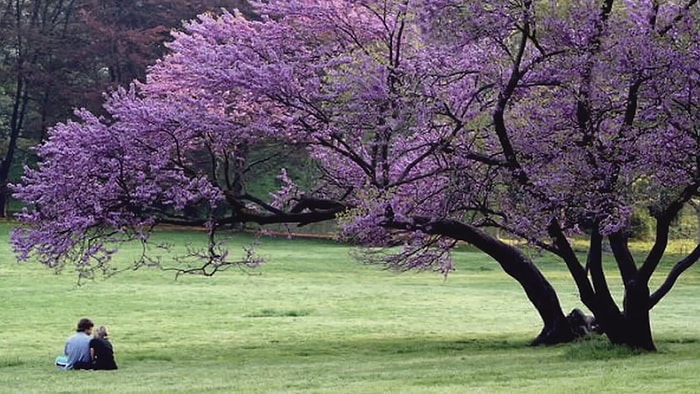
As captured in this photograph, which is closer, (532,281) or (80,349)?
(80,349)

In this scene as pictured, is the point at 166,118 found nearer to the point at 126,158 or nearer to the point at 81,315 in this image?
the point at 126,158

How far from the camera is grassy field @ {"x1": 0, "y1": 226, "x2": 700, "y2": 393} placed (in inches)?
566

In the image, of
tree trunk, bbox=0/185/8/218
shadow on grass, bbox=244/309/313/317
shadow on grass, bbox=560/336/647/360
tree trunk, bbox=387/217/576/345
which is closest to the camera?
shadow on grass, bbox=560/336/647/360

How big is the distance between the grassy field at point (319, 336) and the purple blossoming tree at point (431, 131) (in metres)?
1.90

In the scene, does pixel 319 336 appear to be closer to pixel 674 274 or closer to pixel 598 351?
pixel 598 351

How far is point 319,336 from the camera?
2391 centimetres

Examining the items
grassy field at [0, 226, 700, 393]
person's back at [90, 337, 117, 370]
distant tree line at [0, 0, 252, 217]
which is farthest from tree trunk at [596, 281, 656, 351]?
distant tree line at [0, 0, 252, 217]

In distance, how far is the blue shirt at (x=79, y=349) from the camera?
17.2 meters

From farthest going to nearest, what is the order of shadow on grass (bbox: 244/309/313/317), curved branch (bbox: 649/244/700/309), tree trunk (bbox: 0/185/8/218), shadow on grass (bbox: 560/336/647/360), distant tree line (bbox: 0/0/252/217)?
tree trunk (bbox: 0/185/8/218) → distant tree line (bbox: 0/0/252/217) → shadow on grass (bbox: 244/309/313/317) → curved branch (bbox: 649/244/700/309) → shadow on grass (bbox: 560/336/647/360)

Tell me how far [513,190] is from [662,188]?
221 cm

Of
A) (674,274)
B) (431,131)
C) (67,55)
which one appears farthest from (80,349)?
(67,55)

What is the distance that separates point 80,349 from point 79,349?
0.05ft

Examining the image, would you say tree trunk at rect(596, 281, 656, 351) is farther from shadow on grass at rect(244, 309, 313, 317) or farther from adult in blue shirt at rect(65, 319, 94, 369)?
shadow on grass at rect(244, 309, 313, 317)

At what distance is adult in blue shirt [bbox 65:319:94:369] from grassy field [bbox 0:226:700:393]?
1.52 feet
